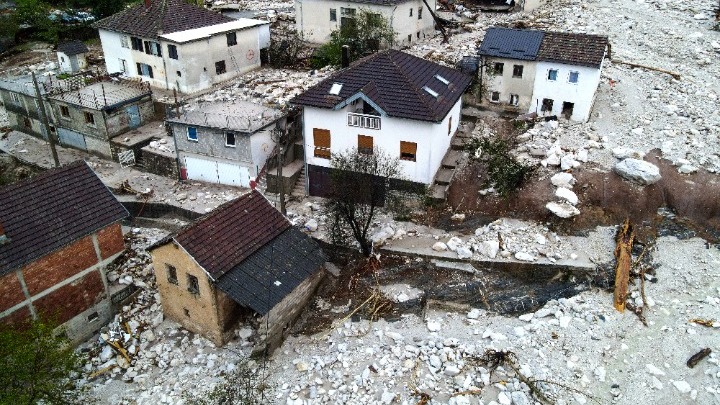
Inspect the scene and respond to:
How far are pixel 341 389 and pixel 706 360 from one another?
1379 cm

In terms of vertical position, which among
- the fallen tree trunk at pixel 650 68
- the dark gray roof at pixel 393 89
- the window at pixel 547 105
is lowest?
the window at pixel 547 105

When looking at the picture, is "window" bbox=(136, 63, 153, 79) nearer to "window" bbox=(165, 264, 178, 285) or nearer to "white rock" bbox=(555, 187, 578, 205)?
"window" bbox=(165, 264, 178, 285)

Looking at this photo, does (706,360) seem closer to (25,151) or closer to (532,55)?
(532,55)

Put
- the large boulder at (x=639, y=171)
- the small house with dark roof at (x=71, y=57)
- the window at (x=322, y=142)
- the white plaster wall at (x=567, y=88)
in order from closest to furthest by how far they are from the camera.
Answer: the large boulder at (x=639, y=171) < the window at (x=322, y=142) < the white plaster wall at (x=567, y=88) < the small house with dark roof at (x=71, y=57)

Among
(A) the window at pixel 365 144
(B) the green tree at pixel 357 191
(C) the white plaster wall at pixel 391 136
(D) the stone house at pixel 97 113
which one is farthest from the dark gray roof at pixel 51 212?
(D) the stone house at pixel 97 113

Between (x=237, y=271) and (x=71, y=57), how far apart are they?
36.4 meters

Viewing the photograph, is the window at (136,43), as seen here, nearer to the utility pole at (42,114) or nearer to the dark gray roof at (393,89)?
the utility pole at (42,114)

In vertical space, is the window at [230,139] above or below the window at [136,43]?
below

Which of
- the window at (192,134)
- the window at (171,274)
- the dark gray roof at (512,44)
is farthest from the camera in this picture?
the dark gray roof at (512,44)

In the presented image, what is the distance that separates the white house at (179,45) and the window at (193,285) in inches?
953

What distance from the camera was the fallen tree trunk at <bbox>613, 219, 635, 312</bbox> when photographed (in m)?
25.0

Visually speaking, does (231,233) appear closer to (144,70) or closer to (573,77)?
(573,77)

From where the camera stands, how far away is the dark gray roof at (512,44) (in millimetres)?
36862

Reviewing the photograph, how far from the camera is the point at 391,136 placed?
3020cm
